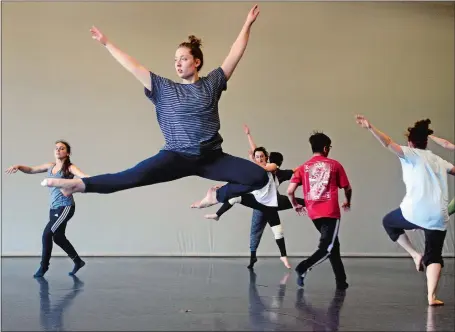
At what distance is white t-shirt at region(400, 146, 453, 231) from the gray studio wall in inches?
171

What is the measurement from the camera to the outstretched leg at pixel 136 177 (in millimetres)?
3094

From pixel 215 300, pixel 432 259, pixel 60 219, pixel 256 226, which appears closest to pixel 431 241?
pixel 432 259

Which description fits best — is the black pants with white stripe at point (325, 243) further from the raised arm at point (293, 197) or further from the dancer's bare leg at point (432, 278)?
the dancer's bare leg at point (432, 278)

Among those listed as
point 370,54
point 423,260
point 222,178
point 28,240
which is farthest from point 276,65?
point 222,178

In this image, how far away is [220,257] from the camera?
8.09 m

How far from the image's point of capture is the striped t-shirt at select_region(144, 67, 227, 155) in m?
3.32

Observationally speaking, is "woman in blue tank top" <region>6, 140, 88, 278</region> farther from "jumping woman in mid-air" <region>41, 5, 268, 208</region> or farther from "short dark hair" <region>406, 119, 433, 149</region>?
"short dark hair" <region>406, 119, 433, 149</region>

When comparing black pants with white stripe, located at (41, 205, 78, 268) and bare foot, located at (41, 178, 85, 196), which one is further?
black pants with white stripe, located at (41, 205, 78, 268)

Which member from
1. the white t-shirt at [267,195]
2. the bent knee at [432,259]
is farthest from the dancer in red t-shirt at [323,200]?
the white t-shirt at [267,195]

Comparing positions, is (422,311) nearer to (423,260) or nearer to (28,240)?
(423,260)

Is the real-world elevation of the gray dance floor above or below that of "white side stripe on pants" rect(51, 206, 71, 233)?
below

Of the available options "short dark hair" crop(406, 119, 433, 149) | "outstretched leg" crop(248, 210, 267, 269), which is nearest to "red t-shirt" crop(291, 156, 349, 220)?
"short dark hair" crop(406, 119, 433, 149)

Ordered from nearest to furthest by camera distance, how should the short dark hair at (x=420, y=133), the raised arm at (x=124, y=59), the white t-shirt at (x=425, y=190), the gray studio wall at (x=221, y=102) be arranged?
the raised arm at (x=124, y=59) < the white t-shirt at (x=425, y=190) < the short dark hair at (x=420, y=133) < the gray studio wall at (x=221, y=102)

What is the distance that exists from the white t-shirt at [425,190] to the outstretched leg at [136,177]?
1.50 meters
